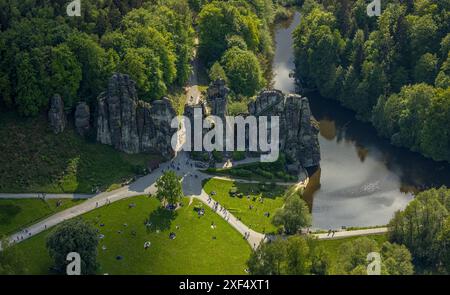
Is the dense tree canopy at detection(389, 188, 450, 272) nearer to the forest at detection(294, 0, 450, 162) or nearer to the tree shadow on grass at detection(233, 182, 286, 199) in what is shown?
the tree shadow on grass at detection(233, 182, 286, 199)

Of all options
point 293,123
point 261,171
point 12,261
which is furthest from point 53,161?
point 293,123

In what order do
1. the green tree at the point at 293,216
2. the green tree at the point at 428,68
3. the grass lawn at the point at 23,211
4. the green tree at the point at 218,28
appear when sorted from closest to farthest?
the grass lawn at the point at 23,211 < the green tree at the point at 293,216 < the green tree at the point at 428,68 < the green tree at the point at 218,28

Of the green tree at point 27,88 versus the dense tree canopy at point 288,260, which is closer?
the dense tree canopy at point 288,260

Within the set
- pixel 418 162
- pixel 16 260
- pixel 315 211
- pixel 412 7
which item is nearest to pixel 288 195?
pixel 315 211

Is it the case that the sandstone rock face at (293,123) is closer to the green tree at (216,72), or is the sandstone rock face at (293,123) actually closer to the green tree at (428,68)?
the green tree at (216,72)

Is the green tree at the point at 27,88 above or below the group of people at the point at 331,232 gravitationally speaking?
above

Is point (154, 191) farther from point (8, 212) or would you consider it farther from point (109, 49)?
point (109, 49)

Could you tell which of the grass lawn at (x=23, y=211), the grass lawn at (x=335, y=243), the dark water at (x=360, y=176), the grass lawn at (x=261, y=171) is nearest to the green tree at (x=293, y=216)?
the grass lawn at (x=335, y=243)
